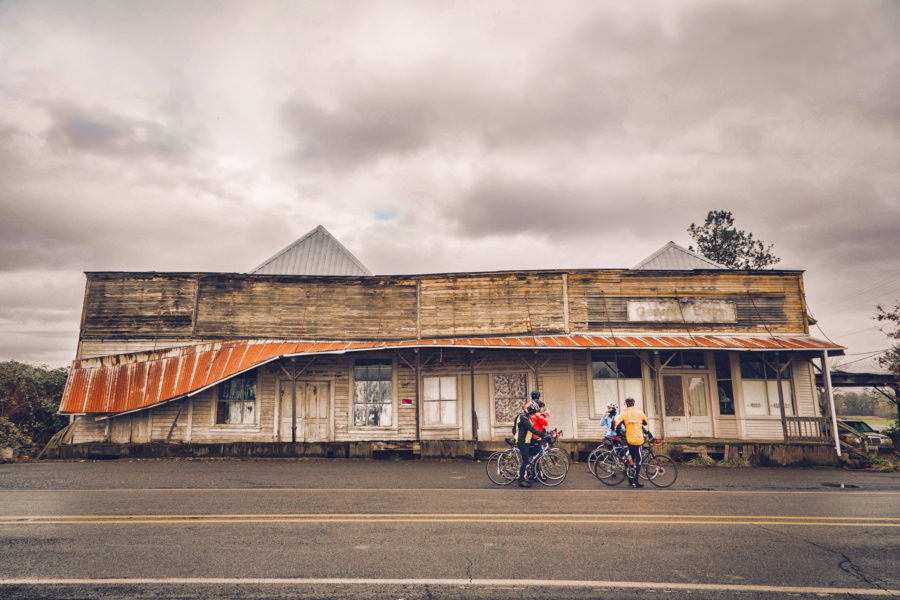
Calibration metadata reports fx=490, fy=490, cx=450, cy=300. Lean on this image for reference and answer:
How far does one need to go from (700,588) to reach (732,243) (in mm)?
41819

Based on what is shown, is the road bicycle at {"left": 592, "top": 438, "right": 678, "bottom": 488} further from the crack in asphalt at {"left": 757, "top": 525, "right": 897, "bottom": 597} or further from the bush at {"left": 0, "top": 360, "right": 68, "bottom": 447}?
the bush at {"left": 0, "top": 360, "right": 68, "bottom": 447}

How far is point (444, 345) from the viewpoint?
15812mm

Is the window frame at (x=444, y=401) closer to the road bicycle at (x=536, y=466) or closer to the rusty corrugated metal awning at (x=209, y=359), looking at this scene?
the rusty corrugated metal awning at (x=209, y=359)

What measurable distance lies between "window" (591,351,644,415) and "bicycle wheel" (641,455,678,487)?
5.94 meters

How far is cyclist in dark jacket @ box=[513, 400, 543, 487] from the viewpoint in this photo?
10680 mm

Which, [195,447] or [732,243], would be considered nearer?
[195,447]

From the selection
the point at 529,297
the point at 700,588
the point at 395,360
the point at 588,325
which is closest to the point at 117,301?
the point at 395,360

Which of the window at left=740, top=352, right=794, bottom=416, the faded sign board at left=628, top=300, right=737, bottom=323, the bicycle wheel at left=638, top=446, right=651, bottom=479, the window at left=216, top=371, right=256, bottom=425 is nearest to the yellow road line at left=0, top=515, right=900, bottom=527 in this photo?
the bicycle wheel at left=638, top=446, right=651, bottom=479

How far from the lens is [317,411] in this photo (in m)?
18.1

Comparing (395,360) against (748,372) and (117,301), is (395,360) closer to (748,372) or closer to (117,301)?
(117,301)

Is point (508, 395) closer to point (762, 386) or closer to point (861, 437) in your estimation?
point (762, 386)

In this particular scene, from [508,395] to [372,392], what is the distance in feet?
16.6

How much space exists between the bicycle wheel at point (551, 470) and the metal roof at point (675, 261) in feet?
53.9

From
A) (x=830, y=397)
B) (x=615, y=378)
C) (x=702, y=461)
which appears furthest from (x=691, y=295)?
(x=702, y=461)
